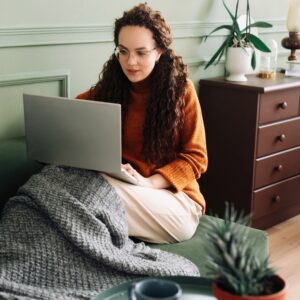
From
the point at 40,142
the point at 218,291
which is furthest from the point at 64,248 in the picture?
the point at 218,291

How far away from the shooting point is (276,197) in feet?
8.18

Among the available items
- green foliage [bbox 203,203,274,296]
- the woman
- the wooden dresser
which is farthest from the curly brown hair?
green foliage [bbox 203,203,274,296]

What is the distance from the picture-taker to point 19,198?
144cm

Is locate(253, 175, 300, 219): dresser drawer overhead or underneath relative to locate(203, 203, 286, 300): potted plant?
underneath

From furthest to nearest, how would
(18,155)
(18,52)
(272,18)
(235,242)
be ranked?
(272,18), (18,52), (18,155), (235,242)

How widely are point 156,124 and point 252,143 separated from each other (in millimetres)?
699

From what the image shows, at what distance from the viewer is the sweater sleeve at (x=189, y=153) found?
1.69 metres

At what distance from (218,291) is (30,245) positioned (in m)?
0.58

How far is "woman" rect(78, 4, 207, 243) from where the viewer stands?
63.9 inches

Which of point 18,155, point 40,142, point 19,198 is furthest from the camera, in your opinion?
point 18,155

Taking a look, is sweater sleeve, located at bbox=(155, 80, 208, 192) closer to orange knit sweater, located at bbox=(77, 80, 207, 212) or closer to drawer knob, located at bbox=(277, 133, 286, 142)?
orange knit sweater, located at bbox=(77, 80, 207, 212)

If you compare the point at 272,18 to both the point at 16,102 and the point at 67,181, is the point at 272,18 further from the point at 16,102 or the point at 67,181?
the point at 67,181

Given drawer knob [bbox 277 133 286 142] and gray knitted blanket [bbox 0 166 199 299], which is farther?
drawer knob [bbox 277 133 286 142]

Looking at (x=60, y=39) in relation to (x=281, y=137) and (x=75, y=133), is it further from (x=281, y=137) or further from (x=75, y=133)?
(x=281, y=137)
